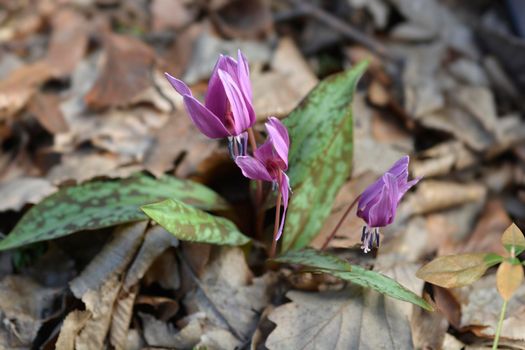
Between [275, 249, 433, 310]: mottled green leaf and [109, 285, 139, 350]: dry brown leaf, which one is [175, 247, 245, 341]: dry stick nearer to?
[109, 285, 139, 350]: dry brown leaf

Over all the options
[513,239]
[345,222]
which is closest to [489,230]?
[345,222]

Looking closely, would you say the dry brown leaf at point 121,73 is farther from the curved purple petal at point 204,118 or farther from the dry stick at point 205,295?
the curved purple petal at point 204,118

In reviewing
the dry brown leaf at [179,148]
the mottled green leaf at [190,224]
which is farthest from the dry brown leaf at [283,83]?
the mottled green leaf at [190,224]

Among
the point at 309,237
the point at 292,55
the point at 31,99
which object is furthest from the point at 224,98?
the point at 31,99

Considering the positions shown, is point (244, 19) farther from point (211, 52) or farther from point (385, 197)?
point (385, 197)

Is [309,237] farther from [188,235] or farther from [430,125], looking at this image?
[430,125]

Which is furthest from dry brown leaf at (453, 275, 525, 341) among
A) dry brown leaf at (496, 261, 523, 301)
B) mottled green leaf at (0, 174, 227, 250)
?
mottled green leaf at (0, 174, 227, 250)
